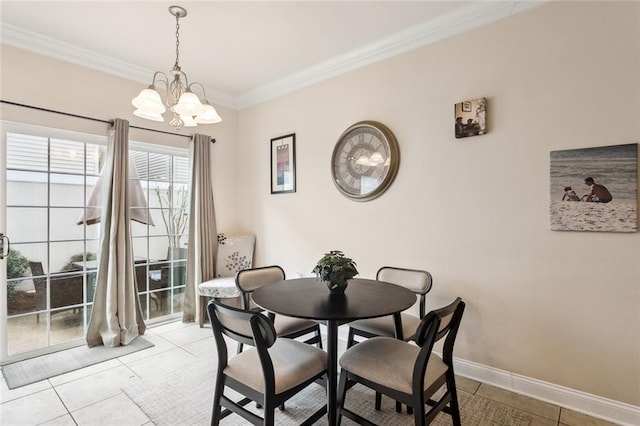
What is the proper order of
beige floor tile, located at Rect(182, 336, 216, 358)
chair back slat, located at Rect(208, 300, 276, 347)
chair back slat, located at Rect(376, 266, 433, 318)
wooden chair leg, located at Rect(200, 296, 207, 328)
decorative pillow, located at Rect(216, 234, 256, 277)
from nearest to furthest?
chair back slat, located at Rect(208, 300, 276, 347), chair back slat, located at Rect(376, 266, 433, 318), beige floor tile, located at Rect(182, 336, 216, 358), wooden chair leg, located at Rect(200, 296, 207, 328), decorative pillow, located at Rect(216, 234, 256, 277)

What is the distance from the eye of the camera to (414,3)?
2.37 m

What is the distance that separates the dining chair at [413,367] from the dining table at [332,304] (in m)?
0.08

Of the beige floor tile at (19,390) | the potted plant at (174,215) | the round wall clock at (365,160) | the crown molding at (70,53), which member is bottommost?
the beige floor tile at (19,390)

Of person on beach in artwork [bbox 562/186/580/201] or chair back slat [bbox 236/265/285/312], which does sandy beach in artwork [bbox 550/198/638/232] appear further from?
chair back slat [bbox 236/265/285/312]

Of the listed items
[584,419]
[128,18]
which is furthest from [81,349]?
[584,419]

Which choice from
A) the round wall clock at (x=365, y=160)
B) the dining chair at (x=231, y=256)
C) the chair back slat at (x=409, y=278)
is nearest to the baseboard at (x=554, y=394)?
the chair back slat at (x=409, y=278)

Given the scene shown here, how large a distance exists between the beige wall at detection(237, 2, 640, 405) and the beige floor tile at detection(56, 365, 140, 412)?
85.9 inches

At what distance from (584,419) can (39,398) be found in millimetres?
3633

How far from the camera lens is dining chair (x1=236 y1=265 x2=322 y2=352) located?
2.34 metres

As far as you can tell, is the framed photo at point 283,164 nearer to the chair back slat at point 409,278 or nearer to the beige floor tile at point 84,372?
the chair back slat at point 409,278

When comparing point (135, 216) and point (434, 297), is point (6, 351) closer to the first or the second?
point (135, 216)

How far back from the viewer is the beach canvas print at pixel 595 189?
1.90 meters

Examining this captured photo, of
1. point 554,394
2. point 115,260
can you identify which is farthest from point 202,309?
point 554,394

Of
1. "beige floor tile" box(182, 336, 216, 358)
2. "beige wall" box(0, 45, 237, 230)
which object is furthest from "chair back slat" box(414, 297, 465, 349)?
"beige wall" box(0, 45, 237, 230)
